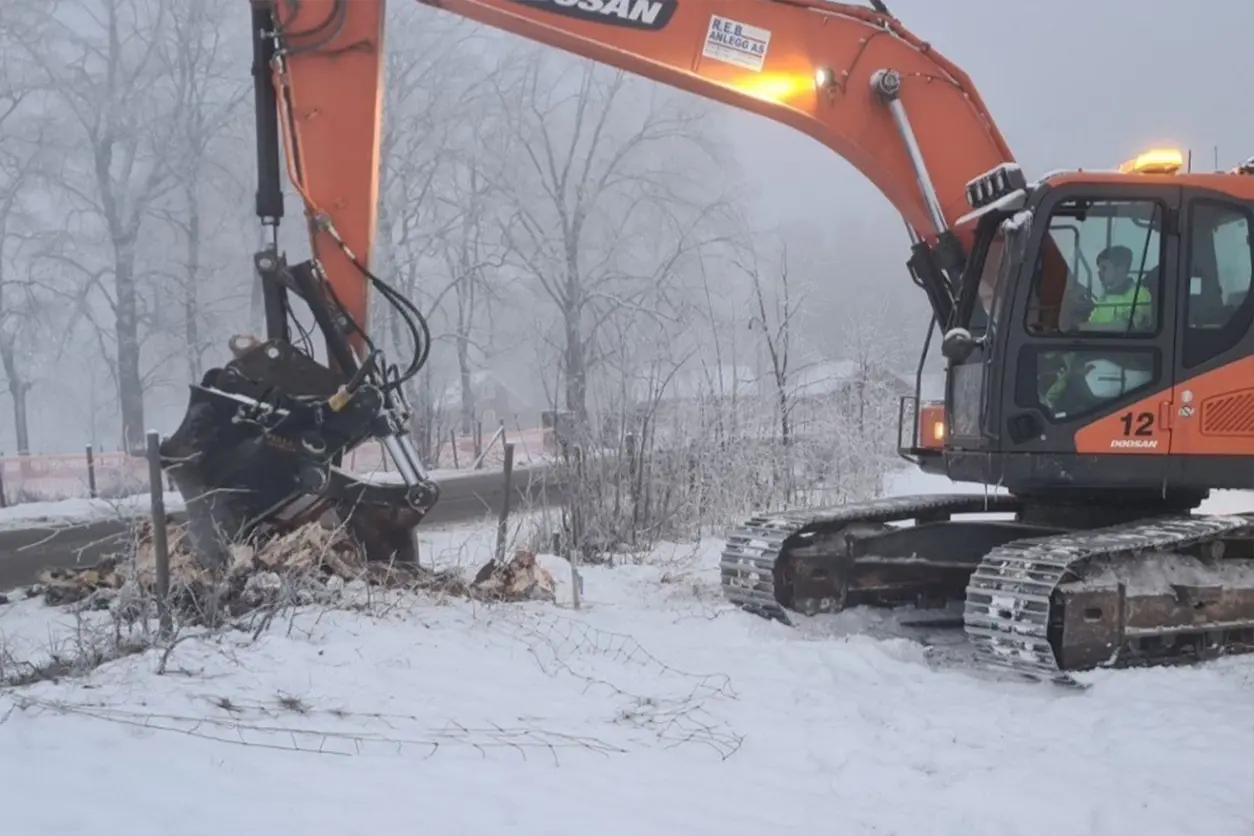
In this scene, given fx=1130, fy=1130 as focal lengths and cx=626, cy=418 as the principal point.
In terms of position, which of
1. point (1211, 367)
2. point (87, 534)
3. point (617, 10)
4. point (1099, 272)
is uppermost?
point (617, 10)

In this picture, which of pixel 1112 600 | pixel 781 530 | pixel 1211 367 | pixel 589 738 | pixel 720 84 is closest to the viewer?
pixel 589 738

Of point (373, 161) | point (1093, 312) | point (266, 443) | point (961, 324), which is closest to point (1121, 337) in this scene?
point (1093, 312)

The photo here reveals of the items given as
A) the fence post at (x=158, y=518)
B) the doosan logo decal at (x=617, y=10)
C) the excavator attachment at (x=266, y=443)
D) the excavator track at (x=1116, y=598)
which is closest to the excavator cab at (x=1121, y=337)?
the excavator track at (x=1116, y=598)

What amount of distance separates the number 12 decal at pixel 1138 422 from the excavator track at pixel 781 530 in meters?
1.14

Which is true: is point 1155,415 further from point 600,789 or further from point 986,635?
point 600,789

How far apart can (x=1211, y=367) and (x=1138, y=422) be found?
48cm

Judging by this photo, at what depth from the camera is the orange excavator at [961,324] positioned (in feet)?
19.2

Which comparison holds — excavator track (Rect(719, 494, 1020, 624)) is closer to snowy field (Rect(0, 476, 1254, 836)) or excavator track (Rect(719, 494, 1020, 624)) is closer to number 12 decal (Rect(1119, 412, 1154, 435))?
snowy field (Rect(0, 476, 1254, 836))

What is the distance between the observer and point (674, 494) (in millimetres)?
10789

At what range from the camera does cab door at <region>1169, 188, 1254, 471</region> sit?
592cm

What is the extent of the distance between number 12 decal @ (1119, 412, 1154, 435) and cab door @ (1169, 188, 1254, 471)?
0.12 meters

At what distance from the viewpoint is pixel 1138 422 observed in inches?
234

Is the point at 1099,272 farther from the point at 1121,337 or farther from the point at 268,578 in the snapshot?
the point at 268,578

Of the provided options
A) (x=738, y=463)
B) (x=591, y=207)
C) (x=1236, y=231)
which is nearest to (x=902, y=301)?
(x=591, y=207)
